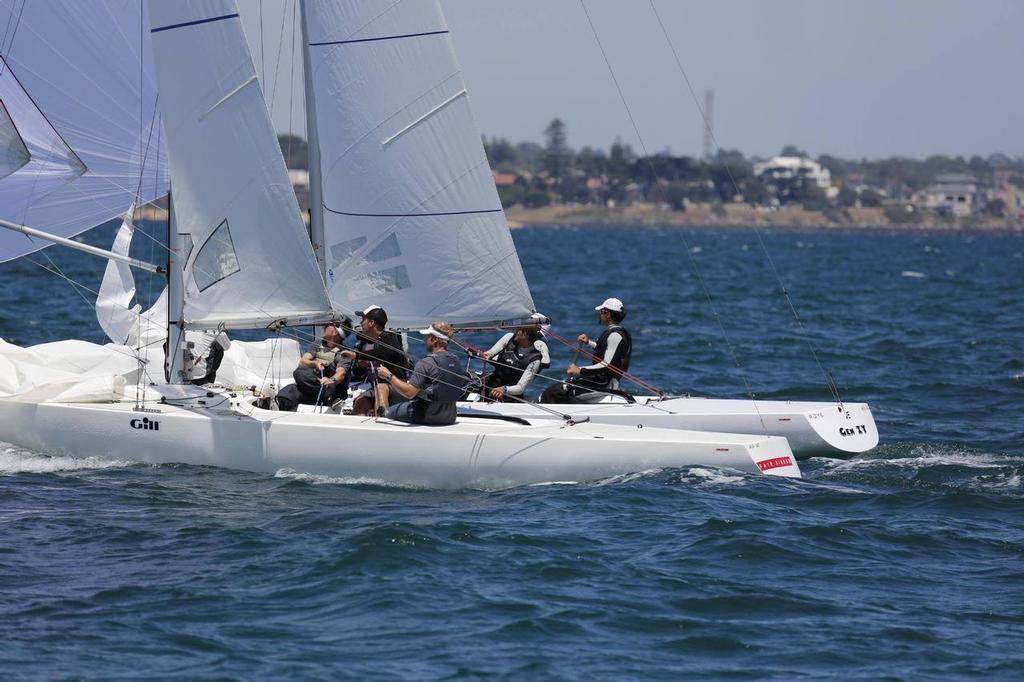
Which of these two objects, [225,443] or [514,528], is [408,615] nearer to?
[514,528]

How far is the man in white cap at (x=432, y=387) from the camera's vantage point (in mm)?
11375

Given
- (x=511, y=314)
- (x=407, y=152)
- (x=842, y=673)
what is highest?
(x=407, y=152)

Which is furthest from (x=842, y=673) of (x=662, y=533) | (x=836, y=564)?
(x=662, y=533)

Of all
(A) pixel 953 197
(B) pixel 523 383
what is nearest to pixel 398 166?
(B) pixel 523 383

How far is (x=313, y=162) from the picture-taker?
1374cm

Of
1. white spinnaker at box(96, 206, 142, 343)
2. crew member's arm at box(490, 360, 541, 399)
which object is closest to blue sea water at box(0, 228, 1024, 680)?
crew member's arm at box(490, 360, 541, 399)

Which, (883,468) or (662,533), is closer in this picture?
(662,533)

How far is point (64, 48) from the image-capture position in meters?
12.8

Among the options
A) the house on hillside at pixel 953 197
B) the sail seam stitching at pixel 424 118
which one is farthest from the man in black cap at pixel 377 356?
the house on hillside at pixel 953 197

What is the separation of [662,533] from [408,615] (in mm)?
2430

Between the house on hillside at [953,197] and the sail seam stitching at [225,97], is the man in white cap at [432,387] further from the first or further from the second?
the house on hillside at [953,197]

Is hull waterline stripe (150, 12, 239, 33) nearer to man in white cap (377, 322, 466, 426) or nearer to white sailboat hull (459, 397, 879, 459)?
man in white cap (377, 322, 466, 426)

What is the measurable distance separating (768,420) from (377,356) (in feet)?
Answer: 11.6

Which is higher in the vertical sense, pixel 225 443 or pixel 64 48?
pixel 64 48
